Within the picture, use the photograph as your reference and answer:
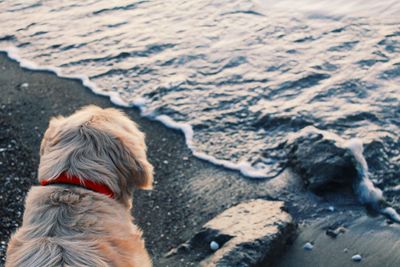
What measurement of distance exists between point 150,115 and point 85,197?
379 centimetres

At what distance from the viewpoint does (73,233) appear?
372 centimetres

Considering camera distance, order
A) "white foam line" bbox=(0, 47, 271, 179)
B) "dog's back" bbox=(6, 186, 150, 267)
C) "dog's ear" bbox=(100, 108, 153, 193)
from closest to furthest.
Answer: "dog's back" bbox=(6, 186, 150, 267), "dog's ear" bbox=(100, 108, 153, 193), "white foam line" bbox=(0, 47, 271, 179)

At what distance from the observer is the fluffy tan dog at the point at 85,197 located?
3.56m

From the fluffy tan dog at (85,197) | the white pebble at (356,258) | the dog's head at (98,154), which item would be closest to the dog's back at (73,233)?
the fluffy tan dog at (85,197)

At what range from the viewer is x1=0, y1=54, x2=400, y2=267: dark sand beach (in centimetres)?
522

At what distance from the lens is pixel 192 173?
6469mm

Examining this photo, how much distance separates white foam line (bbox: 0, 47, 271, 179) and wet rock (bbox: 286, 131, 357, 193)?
1.30 ft

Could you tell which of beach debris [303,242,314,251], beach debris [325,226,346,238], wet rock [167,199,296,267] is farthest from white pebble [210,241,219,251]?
beach debris [325,226,346,238]

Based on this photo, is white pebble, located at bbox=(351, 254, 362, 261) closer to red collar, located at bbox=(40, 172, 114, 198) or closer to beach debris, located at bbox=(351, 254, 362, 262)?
beach debris, located at bbox=(351, 254, 362, 262)

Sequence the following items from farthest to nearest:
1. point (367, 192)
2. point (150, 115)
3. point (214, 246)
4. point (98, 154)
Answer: point (150, 115)
point (367, 192)
point (214, 246)
point (98, 154)

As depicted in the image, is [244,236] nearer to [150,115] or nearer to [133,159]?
[133,159]

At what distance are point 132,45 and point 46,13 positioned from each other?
9.03 ft

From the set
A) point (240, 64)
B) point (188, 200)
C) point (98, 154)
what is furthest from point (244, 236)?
point (240, 64)

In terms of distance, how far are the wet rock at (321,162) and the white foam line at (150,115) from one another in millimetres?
396
